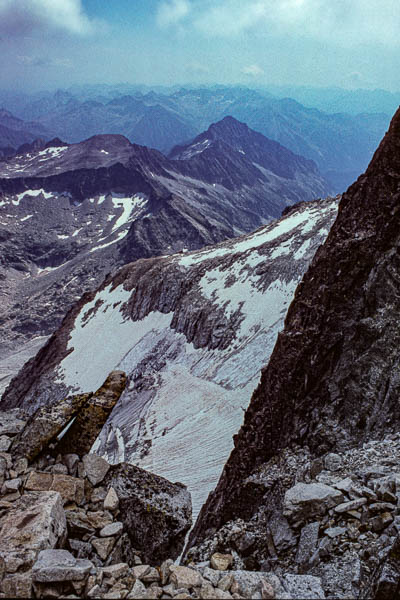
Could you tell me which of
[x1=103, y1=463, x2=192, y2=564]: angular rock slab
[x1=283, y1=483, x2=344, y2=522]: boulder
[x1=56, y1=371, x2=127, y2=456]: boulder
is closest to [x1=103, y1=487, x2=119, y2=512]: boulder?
[x1=103, y1=463, x2=192, y2=564]: angular rock slab

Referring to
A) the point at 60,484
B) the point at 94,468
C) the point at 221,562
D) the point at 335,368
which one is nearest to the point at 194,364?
the point at 335,368

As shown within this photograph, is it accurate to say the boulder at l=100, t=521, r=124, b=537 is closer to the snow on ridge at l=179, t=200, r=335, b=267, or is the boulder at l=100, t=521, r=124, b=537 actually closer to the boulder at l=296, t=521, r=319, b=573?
the boulder at l=296, t=521, r=319, b=573

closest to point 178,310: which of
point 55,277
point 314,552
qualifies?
point 314,552

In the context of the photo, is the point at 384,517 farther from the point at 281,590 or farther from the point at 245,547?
the point at 245,547

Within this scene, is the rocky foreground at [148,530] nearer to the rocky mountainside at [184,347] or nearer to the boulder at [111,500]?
the boulder at [111,500]

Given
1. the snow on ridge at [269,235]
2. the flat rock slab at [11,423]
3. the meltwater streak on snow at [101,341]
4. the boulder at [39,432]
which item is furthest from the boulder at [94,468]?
the snow on ridge at [269,235]

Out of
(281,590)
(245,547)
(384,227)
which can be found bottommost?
(245,547)
